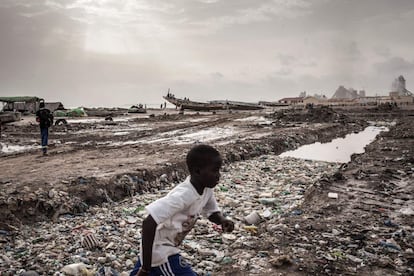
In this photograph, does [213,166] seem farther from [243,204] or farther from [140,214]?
[243,204]

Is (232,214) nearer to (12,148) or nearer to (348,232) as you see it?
(348,232)

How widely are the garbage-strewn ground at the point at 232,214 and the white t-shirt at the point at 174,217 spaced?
4.58ft

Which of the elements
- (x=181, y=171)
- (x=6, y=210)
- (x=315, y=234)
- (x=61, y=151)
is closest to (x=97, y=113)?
(x=61, y=151)

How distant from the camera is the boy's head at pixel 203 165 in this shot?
2.01 metres

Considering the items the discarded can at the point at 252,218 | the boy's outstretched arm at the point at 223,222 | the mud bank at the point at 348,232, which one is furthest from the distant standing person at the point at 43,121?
the boy's outstretched arm at the point at 223,222

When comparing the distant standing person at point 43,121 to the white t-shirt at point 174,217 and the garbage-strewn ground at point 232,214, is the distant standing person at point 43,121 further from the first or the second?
the white t-shirt at point 174,217

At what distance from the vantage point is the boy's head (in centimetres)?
201

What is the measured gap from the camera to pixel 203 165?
2008 millimetres

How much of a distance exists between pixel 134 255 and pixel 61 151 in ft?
24.9

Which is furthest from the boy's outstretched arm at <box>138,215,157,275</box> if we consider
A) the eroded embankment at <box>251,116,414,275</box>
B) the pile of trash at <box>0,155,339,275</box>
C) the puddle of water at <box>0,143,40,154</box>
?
the puddle of water at <box>0,143,40,154</box>

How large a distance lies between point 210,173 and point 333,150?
1178 cm

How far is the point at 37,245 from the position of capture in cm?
387

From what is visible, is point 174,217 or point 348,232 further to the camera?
point 348,232

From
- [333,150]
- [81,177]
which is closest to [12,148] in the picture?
[81,177]
